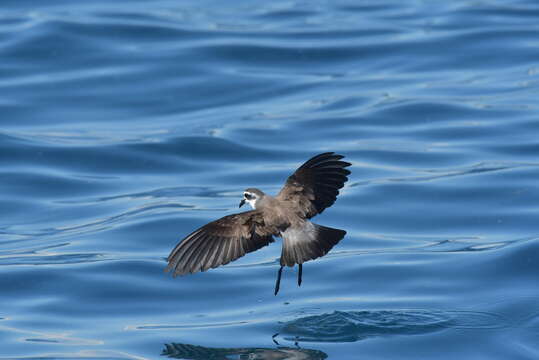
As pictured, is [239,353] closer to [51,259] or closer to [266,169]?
[51,259]

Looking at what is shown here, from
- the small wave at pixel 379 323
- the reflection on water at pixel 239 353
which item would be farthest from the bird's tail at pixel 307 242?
the small wave at pixel 379 323

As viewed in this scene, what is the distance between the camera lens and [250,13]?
21594 millimetres

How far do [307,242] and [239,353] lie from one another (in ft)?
3.86

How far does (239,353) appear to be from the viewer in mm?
7910

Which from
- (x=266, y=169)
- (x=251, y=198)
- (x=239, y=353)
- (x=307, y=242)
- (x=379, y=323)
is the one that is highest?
(x=266, y=169)

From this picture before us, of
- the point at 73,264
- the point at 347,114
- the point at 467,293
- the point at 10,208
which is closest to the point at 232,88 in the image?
the point at 347,114

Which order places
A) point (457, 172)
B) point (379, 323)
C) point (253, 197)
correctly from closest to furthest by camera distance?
point (253, 197)
point (379, 323)
point (457, 172)

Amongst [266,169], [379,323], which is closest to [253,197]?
[379,323]

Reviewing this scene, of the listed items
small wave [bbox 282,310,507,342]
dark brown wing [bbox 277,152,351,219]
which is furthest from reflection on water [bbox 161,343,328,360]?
dark brown wing [bbox 277,152,351,219]

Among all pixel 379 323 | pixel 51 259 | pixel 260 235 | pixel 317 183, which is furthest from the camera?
pixel 51 259

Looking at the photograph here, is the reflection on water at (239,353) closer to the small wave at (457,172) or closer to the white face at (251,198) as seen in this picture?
the white face at (251,198)

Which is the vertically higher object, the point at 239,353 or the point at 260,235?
the point at 260,235

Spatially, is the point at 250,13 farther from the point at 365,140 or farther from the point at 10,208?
the point at 10,208

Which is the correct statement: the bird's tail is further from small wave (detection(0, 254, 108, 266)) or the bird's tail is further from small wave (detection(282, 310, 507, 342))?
small wave (detection(0, 254, 108, 266))
